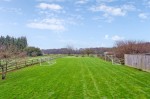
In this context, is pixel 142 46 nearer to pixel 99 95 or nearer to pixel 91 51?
pixel 99 95

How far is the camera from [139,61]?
Answer: 30.8 metres

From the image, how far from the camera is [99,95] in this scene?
12.0 metres

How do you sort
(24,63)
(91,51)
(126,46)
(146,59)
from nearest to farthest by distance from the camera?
1. (146,59)
2. (24,63)
3. (126,46)
4. (91,51)

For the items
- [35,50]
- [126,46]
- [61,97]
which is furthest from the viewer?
[35,50]

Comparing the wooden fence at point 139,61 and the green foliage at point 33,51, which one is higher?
the green foliage at point 33,51

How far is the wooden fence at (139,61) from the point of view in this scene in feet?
88.4

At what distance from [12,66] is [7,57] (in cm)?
961

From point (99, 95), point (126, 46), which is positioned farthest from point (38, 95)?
point (126, 46)

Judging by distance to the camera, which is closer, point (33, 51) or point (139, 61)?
point (139, 61)

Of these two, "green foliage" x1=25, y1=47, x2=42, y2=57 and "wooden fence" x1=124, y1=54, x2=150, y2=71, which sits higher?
"green foliage" x1=25, y1=47, x2=42, y2=57

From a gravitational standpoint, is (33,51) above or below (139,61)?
above

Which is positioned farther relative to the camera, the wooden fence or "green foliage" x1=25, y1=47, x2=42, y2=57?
"green foliage" x1=25, y1=47, x2=42, y2=57

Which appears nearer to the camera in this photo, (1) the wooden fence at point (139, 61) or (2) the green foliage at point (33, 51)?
(1) the wooden fence at point (139, 61)

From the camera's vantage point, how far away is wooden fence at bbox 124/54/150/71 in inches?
1061
